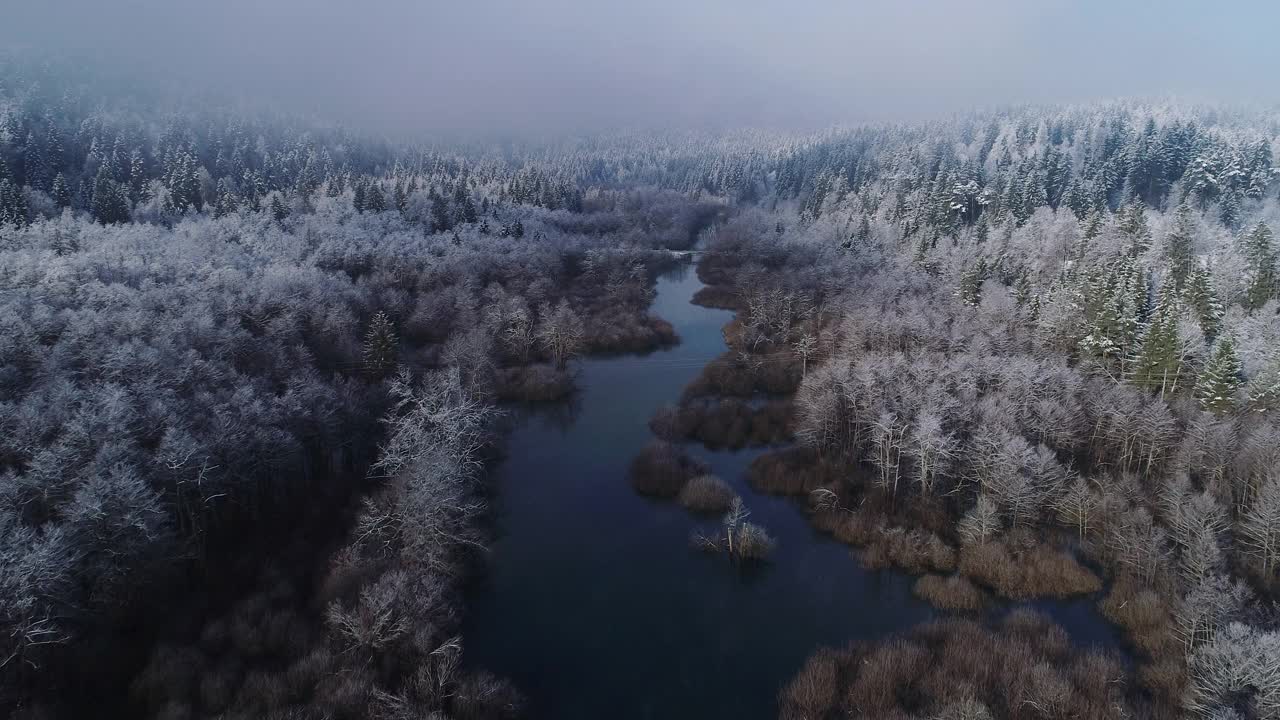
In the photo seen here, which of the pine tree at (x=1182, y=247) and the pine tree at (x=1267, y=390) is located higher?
the pine tree at (x=1182, y=247)

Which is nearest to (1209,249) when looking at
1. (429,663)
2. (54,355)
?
(429,663)

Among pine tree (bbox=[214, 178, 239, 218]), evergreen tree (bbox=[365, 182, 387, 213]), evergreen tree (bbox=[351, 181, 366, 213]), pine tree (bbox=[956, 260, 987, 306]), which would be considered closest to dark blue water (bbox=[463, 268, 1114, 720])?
pine tree (bbox=[956, 260, 987, 306])

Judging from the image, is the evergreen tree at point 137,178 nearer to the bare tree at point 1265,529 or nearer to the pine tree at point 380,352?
the pine tree at point 380,352

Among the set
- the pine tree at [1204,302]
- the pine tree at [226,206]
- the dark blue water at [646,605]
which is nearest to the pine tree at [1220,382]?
the pine tree at [1204,302]

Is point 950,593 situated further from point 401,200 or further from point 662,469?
point 401,200

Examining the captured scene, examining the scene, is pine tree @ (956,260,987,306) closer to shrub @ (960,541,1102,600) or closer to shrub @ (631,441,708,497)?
shrub @ (960,541,1102,600)

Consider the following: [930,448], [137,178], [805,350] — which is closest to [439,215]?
[137,178]

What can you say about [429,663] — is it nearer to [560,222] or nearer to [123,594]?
[123,594]
